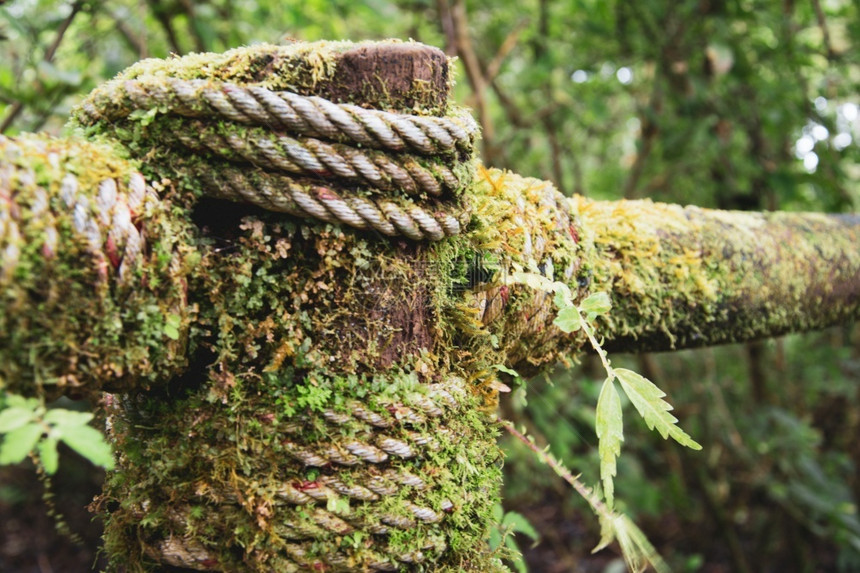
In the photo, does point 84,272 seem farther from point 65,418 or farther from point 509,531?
point 509,531

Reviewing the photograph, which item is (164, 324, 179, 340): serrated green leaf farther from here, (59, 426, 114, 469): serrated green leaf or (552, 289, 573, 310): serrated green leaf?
(552, 289, 573, 310): serrated green leaf

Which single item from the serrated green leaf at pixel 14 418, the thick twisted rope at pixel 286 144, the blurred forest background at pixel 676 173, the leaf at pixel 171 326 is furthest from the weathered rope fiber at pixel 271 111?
the blurred forest background at pixel 676 173

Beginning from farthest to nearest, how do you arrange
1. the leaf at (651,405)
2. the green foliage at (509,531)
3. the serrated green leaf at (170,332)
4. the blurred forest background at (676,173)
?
the blurred forest background at (676,173) → the green foliage at (509,531) → the leaf at (651,405) → the serrated green leaf at (170,332)

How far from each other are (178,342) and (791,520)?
3.53 metres

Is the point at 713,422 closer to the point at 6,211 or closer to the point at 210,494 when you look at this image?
the point at 210,494

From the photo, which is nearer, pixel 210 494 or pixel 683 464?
pixel 210 494

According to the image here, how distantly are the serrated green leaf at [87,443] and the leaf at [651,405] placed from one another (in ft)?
1.71

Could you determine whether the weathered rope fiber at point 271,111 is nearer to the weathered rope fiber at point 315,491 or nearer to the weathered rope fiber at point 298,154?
the weathered rope fiber at point 298,154

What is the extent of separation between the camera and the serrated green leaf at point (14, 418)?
18.7 inches

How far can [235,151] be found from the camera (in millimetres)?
585

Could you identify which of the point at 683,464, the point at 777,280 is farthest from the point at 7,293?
the point at 683,464

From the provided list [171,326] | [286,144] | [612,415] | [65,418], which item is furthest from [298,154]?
[612,415]

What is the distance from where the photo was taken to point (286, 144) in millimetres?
587

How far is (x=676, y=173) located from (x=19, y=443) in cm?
342
